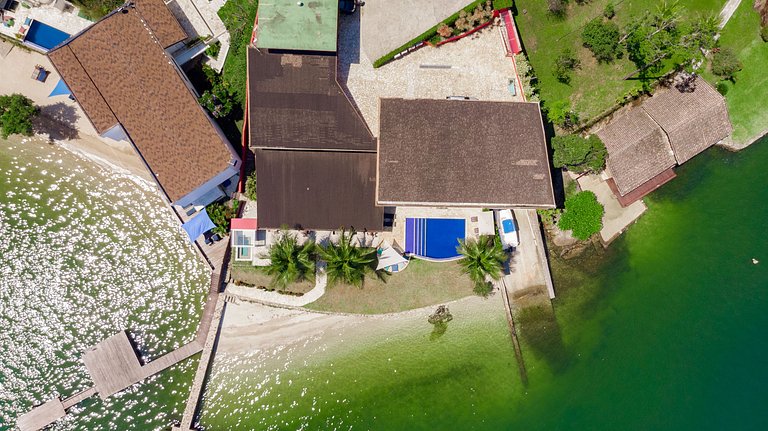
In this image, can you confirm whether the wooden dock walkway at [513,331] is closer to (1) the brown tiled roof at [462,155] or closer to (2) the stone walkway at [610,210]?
(1) the brown tiled roof at [462,155]

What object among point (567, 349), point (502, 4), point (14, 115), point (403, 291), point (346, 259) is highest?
point (502, 4)

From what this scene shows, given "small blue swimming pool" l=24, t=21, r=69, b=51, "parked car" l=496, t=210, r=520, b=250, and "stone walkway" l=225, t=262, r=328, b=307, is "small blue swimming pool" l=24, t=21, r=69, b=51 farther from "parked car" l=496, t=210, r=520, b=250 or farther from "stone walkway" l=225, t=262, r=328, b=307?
"parked car" l=496, t=210, r=520, b=250

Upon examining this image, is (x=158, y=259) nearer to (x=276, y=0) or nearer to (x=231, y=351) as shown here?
(x=231, y=351)

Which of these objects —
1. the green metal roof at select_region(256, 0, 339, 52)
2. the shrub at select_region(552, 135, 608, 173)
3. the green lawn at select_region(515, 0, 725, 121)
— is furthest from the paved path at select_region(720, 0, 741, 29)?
the green metal roof at select_region(256, 0, 339, 52)

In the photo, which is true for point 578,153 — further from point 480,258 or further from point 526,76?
point 480,258

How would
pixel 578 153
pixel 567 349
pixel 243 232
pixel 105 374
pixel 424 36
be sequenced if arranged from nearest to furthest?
1. pixel 578 153
2. pixel 424 36
3. pixel 243 232
4. pixel 105 374
5. pixel 567 349

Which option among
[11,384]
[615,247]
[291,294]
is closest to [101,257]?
[11,384]

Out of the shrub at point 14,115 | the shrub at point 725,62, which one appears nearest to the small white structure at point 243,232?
the shrub at point 14,115

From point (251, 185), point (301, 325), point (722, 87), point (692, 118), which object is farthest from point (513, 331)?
point (722, 87)
